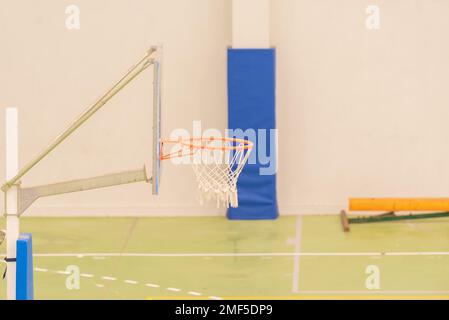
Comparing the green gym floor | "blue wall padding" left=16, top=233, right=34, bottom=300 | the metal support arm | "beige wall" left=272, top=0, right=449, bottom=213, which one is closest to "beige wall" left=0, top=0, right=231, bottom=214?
the green gym floor

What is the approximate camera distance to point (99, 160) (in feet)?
57.6

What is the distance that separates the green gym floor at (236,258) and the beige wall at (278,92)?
0.71 metres

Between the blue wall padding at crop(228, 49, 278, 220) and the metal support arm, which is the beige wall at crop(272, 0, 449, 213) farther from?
the metal support arm

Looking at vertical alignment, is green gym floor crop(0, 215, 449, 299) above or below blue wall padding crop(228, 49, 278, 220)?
below

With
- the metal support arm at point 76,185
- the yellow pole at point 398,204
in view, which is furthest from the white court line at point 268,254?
the metal support arm at point 76,185

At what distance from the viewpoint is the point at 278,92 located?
1733 cm

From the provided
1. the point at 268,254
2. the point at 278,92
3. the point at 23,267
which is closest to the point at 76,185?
the point at 23,267

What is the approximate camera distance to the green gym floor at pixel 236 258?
44.7ft

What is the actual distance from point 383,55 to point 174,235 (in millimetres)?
4141

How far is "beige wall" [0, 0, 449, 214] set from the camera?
17156 mm

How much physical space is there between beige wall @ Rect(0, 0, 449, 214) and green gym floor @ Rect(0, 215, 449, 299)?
0.71m

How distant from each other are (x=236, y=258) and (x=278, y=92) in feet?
10.8

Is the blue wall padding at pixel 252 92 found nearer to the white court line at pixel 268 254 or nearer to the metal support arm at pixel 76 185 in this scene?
the white court line at pixel 268 254

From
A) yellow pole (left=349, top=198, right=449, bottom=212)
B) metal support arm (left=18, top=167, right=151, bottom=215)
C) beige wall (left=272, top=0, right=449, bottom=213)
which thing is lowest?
yellow pole (left=349, top=198, right=449, bottom=212)
